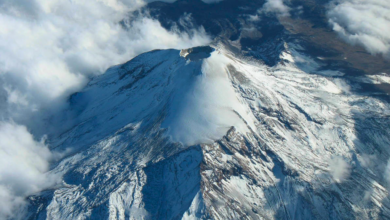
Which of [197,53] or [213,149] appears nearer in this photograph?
[213,149]

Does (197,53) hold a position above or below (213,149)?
above

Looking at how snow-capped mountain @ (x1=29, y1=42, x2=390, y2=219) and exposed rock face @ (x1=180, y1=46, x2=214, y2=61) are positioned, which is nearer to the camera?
snow-capped mountain @ (x1=29, y1=42, x2=390, y2=219)

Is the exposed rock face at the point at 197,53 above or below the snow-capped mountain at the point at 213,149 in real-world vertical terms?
above

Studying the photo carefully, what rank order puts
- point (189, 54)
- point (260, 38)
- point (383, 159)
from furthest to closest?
point (260, 38), point (189, 54), point (383, 159)

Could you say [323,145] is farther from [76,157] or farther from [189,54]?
[76,157]

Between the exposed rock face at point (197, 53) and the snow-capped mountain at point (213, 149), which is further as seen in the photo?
the exposed rock face at point (197, 53)

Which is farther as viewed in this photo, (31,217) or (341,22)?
(341,22)

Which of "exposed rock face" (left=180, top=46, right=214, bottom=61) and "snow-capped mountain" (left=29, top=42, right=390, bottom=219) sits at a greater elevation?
"exposed rock face" (left=180, top=46, right=214, bottom=61)

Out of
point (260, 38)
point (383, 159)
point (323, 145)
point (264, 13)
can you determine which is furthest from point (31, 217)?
point (264, 13)
